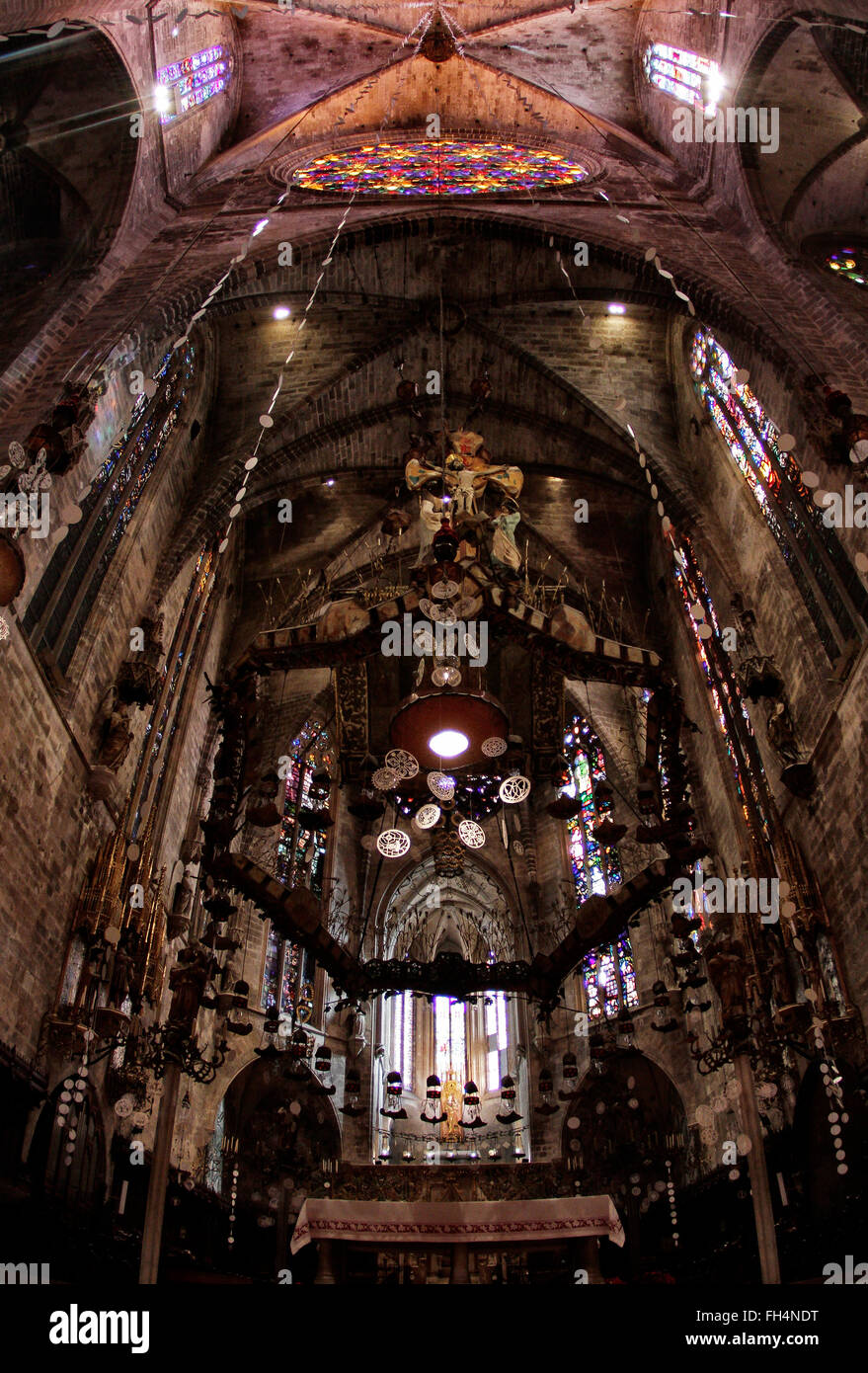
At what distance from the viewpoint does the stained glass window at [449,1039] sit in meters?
26.2

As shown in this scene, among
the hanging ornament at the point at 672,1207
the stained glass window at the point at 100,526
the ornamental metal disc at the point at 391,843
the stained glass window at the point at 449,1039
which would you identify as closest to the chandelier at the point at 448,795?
the ornamental metal disc at the point at 391,843

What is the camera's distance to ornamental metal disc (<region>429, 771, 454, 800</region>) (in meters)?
11.4

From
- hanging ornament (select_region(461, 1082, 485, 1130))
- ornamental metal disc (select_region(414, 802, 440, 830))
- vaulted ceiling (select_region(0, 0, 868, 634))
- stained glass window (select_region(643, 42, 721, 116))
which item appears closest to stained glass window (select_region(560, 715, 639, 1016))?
hanging ornament (select_region(461, 1082, 485, 1130))

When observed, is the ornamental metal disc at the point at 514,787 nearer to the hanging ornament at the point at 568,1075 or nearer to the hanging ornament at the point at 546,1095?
the hanging ornament at the point at 568,1075

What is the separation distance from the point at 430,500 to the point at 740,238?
7.00 m

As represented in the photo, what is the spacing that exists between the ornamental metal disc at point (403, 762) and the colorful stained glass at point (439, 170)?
10687 millimetres

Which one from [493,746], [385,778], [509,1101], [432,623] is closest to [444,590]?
[432,623]

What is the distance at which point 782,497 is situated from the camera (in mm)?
13070

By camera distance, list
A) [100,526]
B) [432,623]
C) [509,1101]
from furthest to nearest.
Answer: [509,1101] < [100,526] < [432,623]

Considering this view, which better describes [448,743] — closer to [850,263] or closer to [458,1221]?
[458,1221]

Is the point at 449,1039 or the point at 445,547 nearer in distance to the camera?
the point at 445,547

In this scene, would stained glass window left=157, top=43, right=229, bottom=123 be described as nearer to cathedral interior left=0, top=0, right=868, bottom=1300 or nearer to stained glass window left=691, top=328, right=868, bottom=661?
cathedral interior left=0, top=0, right=868, bottom=1300

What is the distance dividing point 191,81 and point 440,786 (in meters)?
13.5

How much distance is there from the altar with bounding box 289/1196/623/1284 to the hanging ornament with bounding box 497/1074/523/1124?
20.6ft
